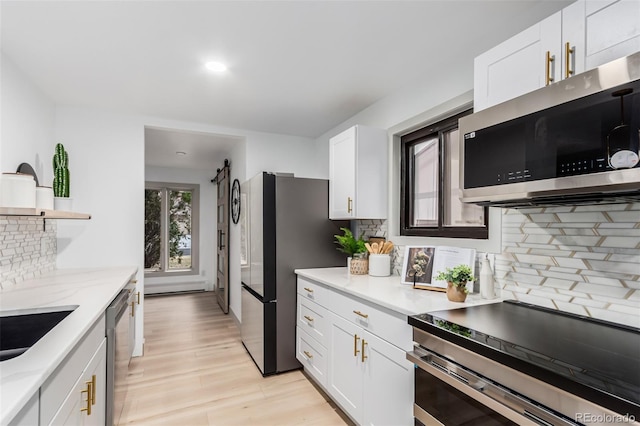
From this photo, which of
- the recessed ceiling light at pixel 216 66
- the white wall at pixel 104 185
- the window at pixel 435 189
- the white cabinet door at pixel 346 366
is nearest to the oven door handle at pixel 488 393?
the white cabinet door at pixel 346 366

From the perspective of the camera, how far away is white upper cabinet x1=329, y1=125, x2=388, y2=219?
2.72 meters

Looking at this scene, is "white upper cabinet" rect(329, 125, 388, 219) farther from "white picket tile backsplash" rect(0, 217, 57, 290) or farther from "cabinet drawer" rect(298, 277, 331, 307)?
"white picket tile backsplash" rect(0, 217, 57, 290)

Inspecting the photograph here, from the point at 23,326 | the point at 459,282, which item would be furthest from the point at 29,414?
the point at 459,282

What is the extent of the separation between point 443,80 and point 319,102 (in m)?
1.13

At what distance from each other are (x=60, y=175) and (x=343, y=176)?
2331mm

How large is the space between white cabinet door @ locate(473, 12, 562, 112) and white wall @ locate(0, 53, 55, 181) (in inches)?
111

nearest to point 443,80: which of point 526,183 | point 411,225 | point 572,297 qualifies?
point 411,225

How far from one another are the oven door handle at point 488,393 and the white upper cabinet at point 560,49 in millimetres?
1147

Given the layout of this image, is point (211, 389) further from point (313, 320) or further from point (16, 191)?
point (16, 191)

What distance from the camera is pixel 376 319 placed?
1807 millimetres

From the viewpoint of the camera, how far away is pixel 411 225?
2.76m

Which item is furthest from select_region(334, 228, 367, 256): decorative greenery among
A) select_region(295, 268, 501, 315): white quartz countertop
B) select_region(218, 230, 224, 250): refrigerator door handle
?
select_region(218, 230, 224, 250): refrigerator door handle

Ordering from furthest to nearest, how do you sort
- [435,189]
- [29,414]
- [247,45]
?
[435,189]
[247,45]
[29,414]

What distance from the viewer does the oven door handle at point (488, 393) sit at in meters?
0.94
